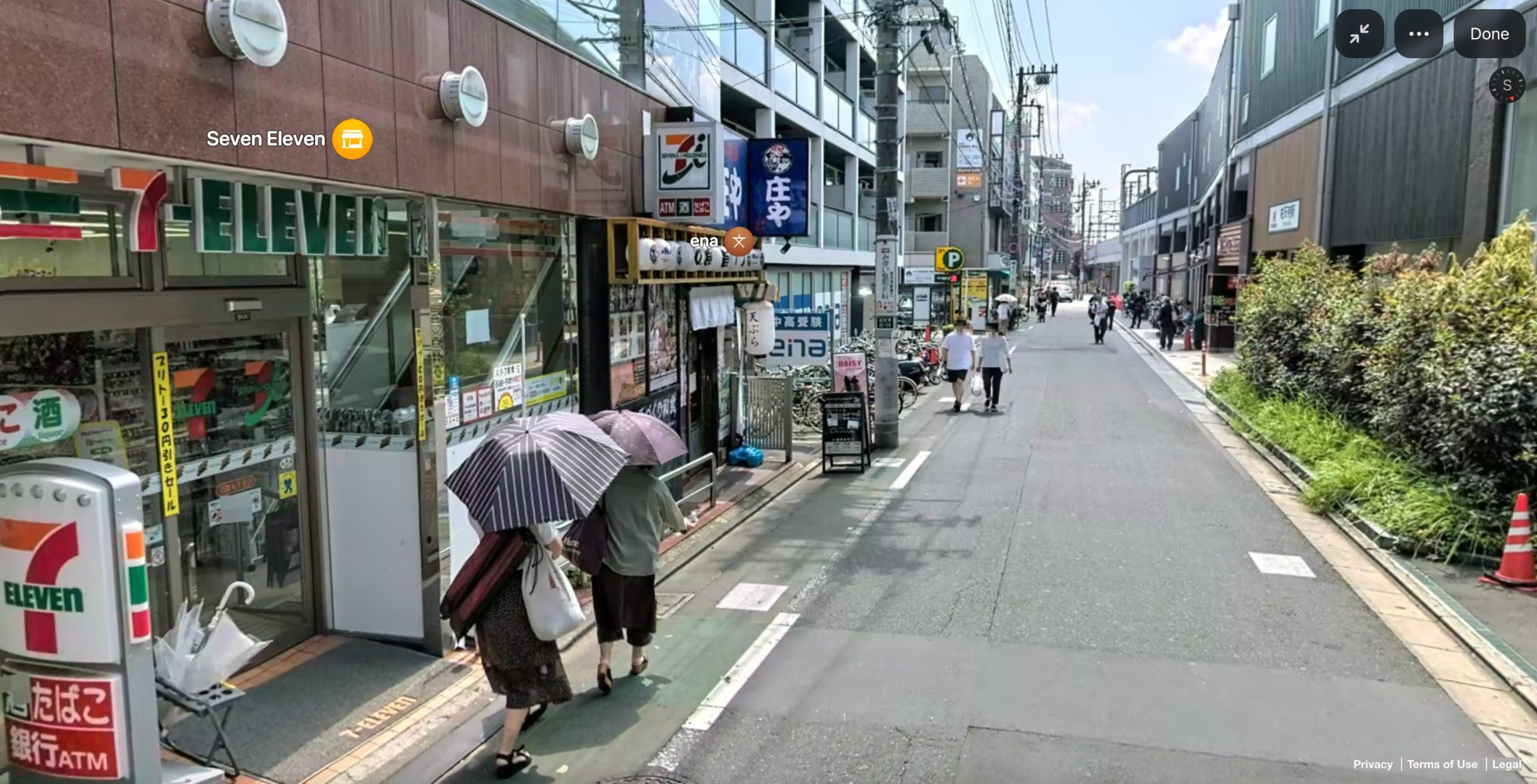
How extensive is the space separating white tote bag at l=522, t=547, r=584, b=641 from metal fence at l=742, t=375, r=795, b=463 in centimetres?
852

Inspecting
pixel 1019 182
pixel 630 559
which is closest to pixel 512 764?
pixel 630 559

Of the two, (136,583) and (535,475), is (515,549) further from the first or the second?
(136,583)

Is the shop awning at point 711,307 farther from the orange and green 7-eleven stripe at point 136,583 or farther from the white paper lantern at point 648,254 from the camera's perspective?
the orange and green 7-eleven stripe at point 136,583

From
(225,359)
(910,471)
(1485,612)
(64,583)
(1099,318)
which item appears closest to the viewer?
(64,583)

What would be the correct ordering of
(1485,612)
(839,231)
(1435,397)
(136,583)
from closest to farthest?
(136,583), (1485,612), (1435,397), (839,231)

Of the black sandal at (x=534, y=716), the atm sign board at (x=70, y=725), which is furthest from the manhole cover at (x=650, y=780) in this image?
the atm sign board at (x=70, y=725)

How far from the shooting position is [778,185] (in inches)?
464

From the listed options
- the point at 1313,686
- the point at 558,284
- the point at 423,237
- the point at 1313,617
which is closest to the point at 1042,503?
the point at 1313,617

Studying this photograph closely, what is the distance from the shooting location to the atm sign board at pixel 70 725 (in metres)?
3.80

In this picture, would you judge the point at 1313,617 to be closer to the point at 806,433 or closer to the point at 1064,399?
the point at 806,433

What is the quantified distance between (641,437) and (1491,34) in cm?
1547

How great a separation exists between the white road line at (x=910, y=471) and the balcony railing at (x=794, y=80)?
10.7m

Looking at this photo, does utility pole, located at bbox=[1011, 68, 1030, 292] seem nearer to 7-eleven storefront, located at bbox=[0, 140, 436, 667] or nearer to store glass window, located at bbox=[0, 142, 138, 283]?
7-eleven storefront, located at bbox=[0, 140, 436, 667]

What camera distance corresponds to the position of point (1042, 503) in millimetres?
11117
